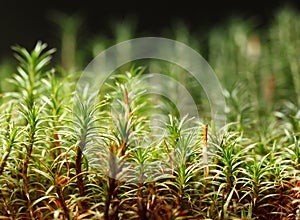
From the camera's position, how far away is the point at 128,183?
23.9 inches

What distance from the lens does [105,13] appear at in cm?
167

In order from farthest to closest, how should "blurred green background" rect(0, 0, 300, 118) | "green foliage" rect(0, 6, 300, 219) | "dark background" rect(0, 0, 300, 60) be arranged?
"dark background" rect(0, 0, 300, 60) → "blurred green background" rect(0, 0, 300, 118) → "green foliage" rect(0, 6, 300, 219)

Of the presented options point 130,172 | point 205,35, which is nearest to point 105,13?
point 205,35

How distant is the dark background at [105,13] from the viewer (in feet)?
5.35

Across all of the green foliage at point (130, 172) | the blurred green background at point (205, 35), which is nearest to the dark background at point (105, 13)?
the blurred green background at point (205, 35)

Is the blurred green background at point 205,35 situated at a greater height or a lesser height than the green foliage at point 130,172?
greater

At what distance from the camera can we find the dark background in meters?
1.63

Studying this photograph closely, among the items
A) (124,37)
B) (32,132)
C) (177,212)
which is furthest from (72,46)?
(177,212)

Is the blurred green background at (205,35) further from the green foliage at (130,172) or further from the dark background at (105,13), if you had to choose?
the green foliage at (130,172)

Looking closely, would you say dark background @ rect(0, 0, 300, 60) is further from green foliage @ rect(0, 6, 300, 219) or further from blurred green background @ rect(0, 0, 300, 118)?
green foliage @ rect(0, 6, 300, 219)

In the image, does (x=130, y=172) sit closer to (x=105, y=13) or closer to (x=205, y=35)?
(x=205, y=35)

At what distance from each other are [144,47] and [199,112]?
0.49 metres

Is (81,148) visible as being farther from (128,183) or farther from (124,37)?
(124,37)

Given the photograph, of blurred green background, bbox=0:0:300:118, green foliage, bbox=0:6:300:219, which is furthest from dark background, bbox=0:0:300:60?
green foliage, bbox=0:6:300:219
